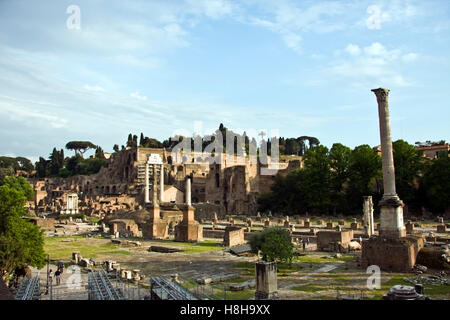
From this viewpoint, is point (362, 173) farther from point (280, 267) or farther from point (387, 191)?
point (280, 267)

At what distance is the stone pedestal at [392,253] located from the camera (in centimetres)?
1577

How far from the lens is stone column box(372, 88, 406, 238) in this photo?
16.8m

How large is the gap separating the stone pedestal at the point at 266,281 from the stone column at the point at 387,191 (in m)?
7.58

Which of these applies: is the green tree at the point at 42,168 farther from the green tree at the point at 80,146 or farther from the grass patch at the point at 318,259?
the grass patch at the point at 318,259

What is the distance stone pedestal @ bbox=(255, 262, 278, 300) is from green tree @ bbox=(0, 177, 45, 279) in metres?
9.13

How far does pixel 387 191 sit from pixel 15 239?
15467 millimetres

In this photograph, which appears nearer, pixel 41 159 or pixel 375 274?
pixel 375 274

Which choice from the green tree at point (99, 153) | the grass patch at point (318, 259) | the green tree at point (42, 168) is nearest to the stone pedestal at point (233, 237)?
the grass patch at point (318, 259)

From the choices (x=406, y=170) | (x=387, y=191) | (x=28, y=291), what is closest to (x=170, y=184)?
(x=406, y=170)

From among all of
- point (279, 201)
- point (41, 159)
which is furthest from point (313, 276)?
point (41, 159)

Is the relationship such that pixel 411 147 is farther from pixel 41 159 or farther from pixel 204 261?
pixel 41 159

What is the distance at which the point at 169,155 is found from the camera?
88.5 metres

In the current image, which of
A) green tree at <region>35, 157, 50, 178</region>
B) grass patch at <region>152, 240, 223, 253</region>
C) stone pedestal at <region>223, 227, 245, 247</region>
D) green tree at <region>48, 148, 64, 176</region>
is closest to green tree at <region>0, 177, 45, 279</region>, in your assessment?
grass patch at <region>152, 240, 223, 253</region>
